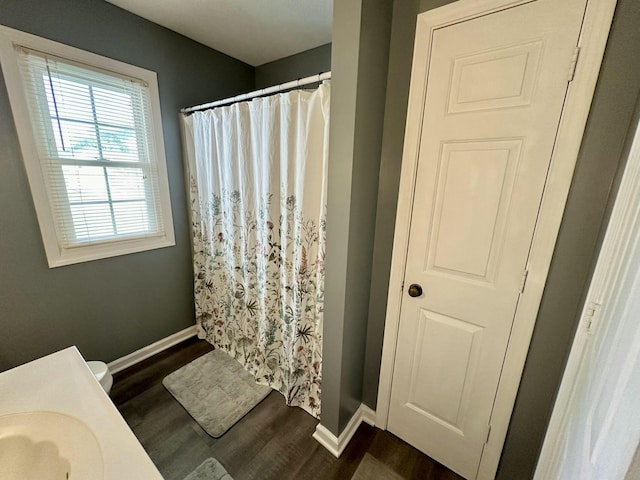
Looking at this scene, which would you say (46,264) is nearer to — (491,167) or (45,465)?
(45,465)

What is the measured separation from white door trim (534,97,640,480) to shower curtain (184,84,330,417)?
0.99m

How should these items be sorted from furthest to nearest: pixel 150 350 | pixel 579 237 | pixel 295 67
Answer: pixel 295 67 < pixel 150 350 < pixel 579 237

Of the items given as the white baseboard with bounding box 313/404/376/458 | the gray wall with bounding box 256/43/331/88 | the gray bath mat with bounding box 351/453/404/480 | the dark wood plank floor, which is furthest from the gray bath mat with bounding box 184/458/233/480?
the gray wall with bounding box 256/43/331/88

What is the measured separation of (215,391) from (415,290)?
1.54m

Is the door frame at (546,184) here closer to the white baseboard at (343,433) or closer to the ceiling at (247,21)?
the white baseboard at (343,433)

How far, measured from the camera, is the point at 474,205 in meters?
1.07

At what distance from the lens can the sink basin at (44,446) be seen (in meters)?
0.63

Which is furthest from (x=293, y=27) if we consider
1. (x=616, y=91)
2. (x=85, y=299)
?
(x=85, y=299)

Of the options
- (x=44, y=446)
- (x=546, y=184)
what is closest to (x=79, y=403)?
(x=44, y=446)

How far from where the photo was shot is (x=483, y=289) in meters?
1.09

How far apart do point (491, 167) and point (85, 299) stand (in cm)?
250

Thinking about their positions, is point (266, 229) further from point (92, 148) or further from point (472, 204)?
point (92, 148)

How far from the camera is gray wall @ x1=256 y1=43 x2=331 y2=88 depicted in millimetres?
1988

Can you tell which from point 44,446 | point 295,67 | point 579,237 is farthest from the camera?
point 295,67
